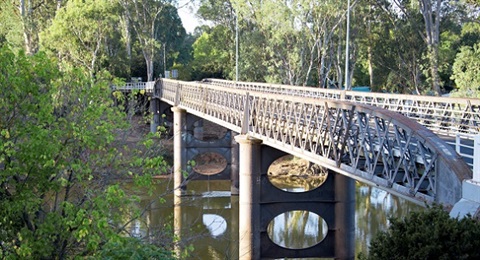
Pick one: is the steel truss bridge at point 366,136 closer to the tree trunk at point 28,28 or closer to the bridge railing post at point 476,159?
the bridge railing post at point 476,159

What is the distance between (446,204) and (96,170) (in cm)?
621

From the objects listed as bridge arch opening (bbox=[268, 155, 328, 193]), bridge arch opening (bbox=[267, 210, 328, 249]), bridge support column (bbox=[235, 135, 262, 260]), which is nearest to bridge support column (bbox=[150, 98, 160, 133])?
bridge arch opening (bbox=[268, 155, 328, 193])

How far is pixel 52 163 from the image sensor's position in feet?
35.4

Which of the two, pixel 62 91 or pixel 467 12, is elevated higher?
pixel 467 12

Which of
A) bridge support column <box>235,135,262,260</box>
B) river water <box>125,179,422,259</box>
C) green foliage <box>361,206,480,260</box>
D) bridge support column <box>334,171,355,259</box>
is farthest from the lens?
river water <box>125,179,422,259</box>

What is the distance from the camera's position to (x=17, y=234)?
1134cm

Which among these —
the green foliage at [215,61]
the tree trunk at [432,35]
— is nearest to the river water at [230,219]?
the tree trunk at [432,35]

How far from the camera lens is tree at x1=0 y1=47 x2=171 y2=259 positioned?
10734mm

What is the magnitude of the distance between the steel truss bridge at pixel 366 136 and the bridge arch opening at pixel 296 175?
48.4 ft

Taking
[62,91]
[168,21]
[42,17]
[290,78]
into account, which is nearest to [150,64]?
[42,17]

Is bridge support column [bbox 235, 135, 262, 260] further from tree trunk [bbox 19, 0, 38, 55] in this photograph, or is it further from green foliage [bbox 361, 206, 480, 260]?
tree trunk [bbox 19, 0, 38, 55]

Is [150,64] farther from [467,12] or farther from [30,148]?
[30,148]

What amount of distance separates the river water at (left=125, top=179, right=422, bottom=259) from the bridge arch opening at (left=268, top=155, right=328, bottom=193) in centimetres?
359

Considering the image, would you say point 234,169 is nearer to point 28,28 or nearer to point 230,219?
point 230,219
